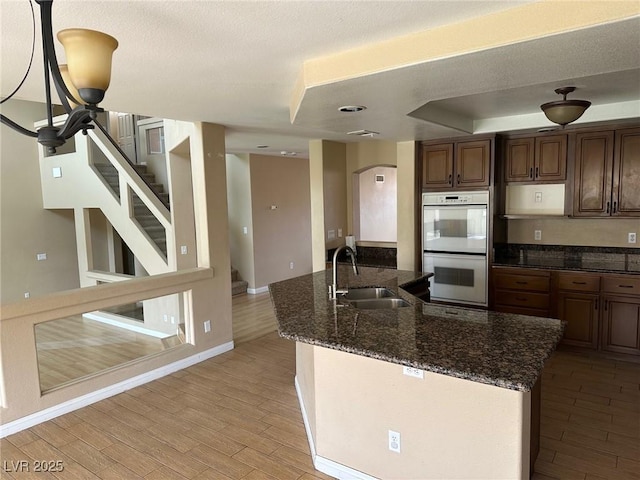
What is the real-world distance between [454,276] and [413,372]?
9.85ft

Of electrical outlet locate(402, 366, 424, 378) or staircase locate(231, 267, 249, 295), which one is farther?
staircase locate(231, 267, 249, 295)

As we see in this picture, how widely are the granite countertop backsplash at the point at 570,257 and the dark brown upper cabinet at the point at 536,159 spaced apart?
868mm

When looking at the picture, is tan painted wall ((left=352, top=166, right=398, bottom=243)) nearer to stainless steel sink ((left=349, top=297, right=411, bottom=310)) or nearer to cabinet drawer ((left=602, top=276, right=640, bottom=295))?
cabinet drawer ((left=602, top=276, right=640, bottom=295))

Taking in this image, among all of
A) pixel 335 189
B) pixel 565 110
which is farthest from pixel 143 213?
pixel 565 110

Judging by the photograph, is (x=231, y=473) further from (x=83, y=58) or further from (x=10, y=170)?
(x=10, y=170)

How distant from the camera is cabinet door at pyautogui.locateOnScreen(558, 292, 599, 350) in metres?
4.09

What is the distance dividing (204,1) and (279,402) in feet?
9.47

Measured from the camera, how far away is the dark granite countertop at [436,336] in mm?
1765

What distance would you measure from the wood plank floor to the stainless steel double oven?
3.91 feet

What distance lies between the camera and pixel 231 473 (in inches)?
99.0

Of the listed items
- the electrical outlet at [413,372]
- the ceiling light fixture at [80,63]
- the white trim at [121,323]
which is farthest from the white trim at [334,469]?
the white trim at [121,323]

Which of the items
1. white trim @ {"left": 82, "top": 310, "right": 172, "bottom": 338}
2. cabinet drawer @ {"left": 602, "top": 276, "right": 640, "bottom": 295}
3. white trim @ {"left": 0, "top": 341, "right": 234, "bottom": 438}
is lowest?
white trim @ {"left": 0, "top": 341, "right": 234, "bottom": 438}

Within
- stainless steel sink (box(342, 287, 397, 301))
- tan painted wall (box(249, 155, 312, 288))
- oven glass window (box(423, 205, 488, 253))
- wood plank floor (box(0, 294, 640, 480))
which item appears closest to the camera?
wood plank floor (box(0, 294, 640, 480))

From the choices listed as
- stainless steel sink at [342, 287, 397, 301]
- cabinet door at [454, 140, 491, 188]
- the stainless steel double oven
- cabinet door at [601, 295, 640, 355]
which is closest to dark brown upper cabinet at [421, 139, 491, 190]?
cabinet door at [454, 140, 491, 188]
